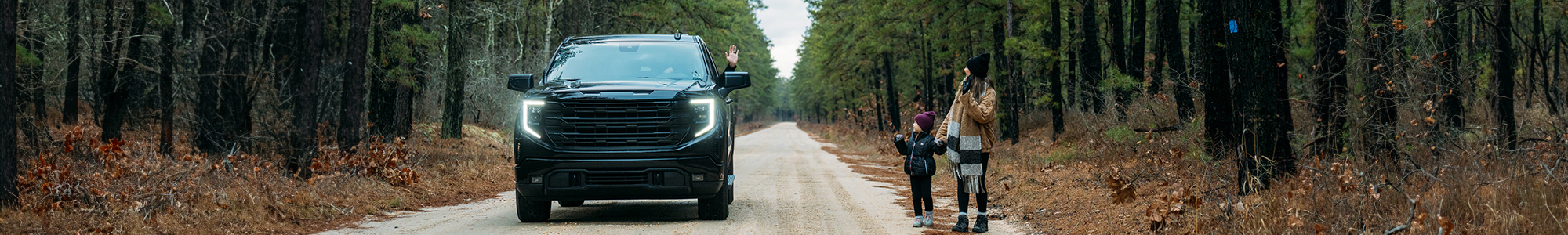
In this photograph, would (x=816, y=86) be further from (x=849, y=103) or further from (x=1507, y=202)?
(x=1507, y=202)

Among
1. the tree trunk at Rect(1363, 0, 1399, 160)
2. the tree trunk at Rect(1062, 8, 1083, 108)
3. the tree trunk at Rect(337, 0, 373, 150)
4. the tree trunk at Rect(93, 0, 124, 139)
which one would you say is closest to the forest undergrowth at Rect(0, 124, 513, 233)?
the tree trunk at Rect(337, 0, 373, 150)

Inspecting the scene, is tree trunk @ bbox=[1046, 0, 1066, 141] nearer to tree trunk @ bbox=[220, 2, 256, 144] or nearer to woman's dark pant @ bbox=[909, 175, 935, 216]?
woman's dark pant @ bbox=[909, 175, 935, 216]

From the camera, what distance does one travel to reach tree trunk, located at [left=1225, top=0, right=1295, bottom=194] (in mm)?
7488

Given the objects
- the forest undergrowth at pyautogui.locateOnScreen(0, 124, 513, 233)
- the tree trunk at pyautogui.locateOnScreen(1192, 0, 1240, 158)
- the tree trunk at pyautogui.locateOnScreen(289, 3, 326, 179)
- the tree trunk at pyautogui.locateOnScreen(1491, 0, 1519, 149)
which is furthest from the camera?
the tree trunk at pyautogui.locateOnScreen(289, 3, 326, 179)

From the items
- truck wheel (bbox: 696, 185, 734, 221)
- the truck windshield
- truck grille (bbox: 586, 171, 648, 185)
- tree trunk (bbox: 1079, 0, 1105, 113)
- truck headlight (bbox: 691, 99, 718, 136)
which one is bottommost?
truck wheel (bbox: 696, 185, 734, 221)

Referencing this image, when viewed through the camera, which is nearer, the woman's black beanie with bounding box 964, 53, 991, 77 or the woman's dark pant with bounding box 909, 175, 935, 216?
the woman's black beanie with bounding box 964, 53, 991, 77

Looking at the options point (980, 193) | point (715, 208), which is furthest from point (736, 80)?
point (980, 193)

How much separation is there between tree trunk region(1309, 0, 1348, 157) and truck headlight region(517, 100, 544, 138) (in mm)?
7007

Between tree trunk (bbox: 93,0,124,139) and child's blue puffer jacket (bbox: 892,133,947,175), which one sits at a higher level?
tree trunk (bbox: 93,0,124,139)

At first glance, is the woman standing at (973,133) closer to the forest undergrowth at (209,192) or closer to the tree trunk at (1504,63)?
the forest undergrowth at (209,192)

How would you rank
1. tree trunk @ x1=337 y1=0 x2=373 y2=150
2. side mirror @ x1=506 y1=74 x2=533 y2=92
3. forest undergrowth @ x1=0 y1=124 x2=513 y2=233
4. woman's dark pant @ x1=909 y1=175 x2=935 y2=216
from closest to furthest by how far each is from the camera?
1. forest undergrowth @ x1=0 y1=124 x2=513 y2=233
2. woman's dark pant @ x1=909 y1=175 x2=935 y2=216
3. side mirror @ x1=506 y1=74 x2=533 y2=92
4. tree trunk @ x1=337 y1=0 x2=373 y2=150

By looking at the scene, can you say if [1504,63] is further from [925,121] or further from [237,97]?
[237,97]

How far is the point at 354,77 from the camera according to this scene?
12344 mm

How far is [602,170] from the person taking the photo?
24.8 feet
